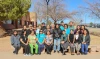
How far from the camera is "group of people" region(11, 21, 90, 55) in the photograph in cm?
1215

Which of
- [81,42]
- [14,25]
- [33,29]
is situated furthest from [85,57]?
[14,25]

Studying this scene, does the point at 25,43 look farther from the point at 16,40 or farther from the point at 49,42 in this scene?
the point at 49,42

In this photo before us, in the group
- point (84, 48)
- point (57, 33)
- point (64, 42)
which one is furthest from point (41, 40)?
point (84, 48)

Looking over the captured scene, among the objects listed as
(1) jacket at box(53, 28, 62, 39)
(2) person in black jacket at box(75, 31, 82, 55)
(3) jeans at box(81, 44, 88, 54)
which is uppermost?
(1) jacket at box(53, 28, 62, 39)

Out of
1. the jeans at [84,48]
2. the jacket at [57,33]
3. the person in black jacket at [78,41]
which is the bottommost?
the jeans at [84,48]

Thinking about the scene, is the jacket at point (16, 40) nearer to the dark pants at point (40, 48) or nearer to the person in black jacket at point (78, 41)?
the dark pants at point (40, 48)

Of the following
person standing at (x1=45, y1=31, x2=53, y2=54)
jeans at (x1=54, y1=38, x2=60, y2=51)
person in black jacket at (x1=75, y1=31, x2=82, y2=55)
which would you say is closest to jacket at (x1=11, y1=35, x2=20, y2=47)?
person standing at (x1=45, y1=31, x2=53, y2=54)

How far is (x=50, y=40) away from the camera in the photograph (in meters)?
12.5

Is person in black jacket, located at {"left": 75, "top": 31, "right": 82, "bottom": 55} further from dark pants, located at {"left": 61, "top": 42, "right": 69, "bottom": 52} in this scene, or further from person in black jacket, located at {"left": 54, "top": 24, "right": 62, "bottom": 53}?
person in black jacket, located at {"left": 54, "top": 24, "right": 62, "bottom": 53}

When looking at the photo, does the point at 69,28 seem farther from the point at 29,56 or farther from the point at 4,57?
the point at 4,57

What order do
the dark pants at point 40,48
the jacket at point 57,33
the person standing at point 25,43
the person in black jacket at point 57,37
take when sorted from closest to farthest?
the person standing at point 25,43 < the dark pants at point 40,48 < the person in black jacket at point 57,37 < the jacket at point 57,33

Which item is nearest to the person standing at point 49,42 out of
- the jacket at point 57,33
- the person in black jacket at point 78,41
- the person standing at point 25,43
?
the jacket at point 57,33

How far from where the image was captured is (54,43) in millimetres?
12477

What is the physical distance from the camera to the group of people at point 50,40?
12148mm
